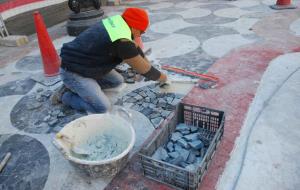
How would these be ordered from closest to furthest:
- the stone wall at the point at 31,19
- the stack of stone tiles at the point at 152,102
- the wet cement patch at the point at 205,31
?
the stack of stone tiles at the point at 152,102 → the wet cement patch at the point at 205,31 → the stone wall at the point at 31,19

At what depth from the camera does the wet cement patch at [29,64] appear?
4.26 meters

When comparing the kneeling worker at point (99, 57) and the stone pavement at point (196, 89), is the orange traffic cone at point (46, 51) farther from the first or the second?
the kneeling worker at point (99, 57)

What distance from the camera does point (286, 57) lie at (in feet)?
12.0

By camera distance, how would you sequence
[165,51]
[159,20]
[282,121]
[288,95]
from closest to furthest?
[282,121], [288,95], [165,51], [159,20]

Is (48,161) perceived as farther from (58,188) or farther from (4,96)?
(4,96)

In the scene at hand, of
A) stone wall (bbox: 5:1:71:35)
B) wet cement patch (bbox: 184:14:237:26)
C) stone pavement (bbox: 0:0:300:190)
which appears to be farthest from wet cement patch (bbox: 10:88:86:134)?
wet cement patch (bbox: 184:14:237:26)

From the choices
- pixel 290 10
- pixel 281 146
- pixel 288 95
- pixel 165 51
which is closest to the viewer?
pixel 281 146

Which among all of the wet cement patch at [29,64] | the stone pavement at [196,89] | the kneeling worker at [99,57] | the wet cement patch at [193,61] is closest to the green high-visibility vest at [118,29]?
the kneeling worker at [99,57]

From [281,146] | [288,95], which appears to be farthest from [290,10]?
[281,146]

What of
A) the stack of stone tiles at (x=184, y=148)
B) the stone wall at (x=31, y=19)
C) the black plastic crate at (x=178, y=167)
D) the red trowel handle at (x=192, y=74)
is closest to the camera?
the black plastic crate at (x=178, y=167)

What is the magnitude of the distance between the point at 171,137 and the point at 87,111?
1024 millimetres

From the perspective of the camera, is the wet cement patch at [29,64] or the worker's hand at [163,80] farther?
the wet cement patch at [29,64]

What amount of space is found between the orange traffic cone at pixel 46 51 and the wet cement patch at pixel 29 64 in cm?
Answer: 46

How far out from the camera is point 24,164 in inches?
93.2
